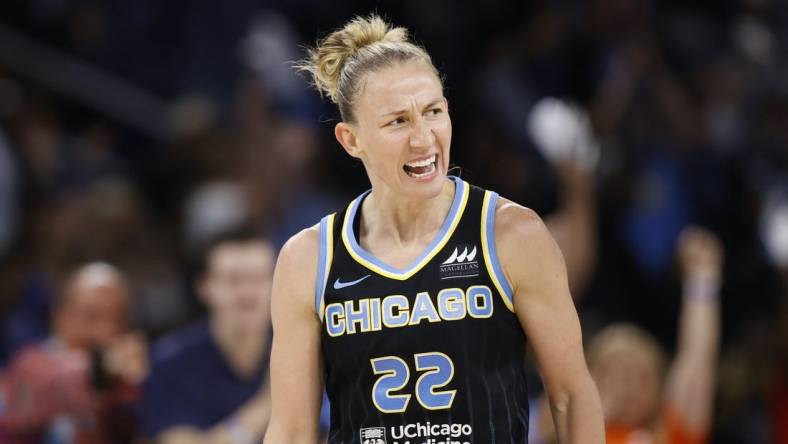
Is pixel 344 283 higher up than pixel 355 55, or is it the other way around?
pixel 355 55

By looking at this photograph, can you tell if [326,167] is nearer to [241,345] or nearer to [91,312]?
[91,312]

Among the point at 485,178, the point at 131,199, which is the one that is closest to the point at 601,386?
the point at 485,178

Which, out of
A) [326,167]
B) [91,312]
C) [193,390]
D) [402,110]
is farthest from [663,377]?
[402,110]

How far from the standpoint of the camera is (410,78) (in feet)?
10.7

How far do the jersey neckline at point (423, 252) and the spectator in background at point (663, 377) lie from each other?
7.74 feet

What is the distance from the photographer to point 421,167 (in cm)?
330

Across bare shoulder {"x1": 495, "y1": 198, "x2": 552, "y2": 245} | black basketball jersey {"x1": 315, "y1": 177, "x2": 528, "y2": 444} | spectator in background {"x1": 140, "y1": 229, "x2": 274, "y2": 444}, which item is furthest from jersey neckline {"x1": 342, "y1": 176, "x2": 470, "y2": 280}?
spectator in background {"x1": 140, "y1": 229, "x2": 274, "y2": 444}

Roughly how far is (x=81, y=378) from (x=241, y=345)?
767 mm

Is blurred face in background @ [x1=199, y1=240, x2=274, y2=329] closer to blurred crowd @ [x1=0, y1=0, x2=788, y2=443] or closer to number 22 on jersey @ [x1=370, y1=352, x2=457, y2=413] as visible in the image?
blurred crowd @ [x1=0, y1=0, x2=788, y2=443]

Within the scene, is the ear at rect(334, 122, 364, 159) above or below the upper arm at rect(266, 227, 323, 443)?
above

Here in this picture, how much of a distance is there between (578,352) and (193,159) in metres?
4.95

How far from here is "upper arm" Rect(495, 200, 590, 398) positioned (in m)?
3.22

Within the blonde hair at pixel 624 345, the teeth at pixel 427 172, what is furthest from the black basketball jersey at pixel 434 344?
the blonde hair at pixel 624 345

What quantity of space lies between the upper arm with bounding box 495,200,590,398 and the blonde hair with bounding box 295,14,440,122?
0.44 metres
